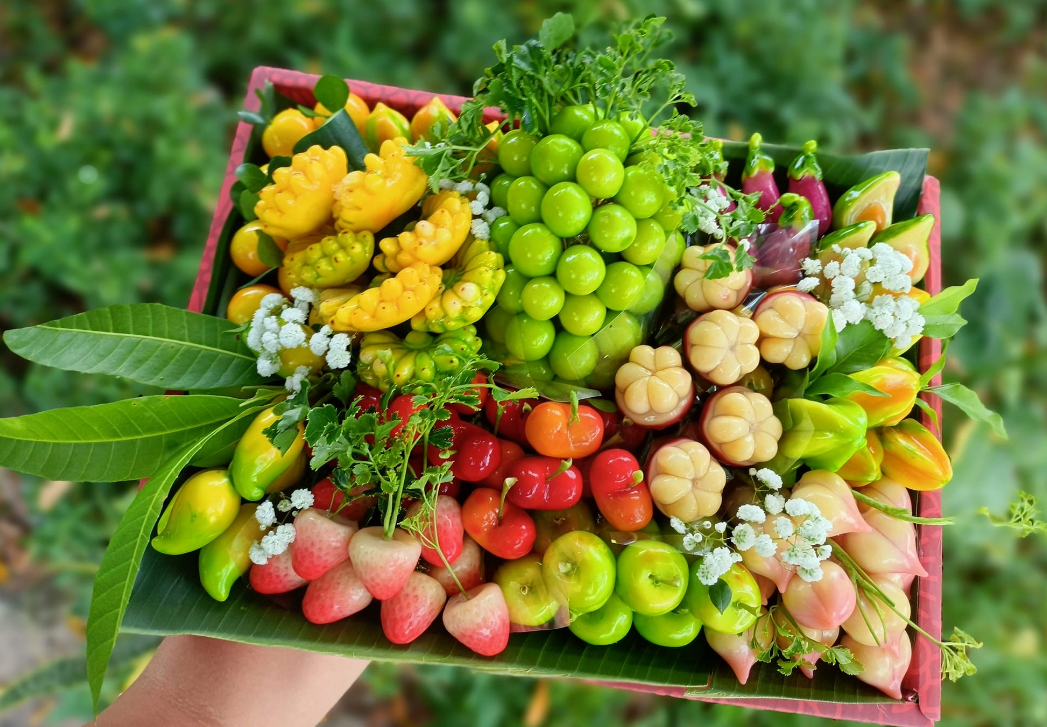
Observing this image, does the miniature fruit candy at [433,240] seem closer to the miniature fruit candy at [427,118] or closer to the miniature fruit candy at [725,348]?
the miniature fruit candy at [427,118]

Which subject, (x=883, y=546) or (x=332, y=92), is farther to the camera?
(x=332, y=92)

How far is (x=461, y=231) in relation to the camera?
952 mm

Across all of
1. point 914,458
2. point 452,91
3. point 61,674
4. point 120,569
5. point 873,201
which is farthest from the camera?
point 452,91

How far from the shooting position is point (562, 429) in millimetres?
971

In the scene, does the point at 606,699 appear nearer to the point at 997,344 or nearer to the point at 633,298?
the point at 633,298

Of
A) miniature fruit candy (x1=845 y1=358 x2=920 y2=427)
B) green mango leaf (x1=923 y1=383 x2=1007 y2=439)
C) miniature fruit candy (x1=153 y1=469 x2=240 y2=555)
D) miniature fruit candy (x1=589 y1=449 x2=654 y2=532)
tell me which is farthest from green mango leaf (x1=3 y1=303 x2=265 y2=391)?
green mango leaf (x1=923 y1=383 x2=1007 y2=439)

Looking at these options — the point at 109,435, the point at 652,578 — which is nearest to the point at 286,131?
the point at 109,435

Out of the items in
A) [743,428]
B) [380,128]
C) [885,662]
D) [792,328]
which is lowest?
[885,662]

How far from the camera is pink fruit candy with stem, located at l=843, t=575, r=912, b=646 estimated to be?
98 cm

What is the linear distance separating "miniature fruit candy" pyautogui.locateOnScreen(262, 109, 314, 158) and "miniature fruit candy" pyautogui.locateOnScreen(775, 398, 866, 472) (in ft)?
2.86

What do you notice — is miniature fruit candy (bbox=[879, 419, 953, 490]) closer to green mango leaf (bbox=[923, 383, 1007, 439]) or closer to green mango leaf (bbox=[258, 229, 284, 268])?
green mango leaf (bbox=[923, 383, 1007, 439])

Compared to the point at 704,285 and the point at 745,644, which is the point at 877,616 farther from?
the point at 704,285

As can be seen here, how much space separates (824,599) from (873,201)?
2.03ft

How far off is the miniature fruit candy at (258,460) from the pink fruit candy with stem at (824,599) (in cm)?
71
